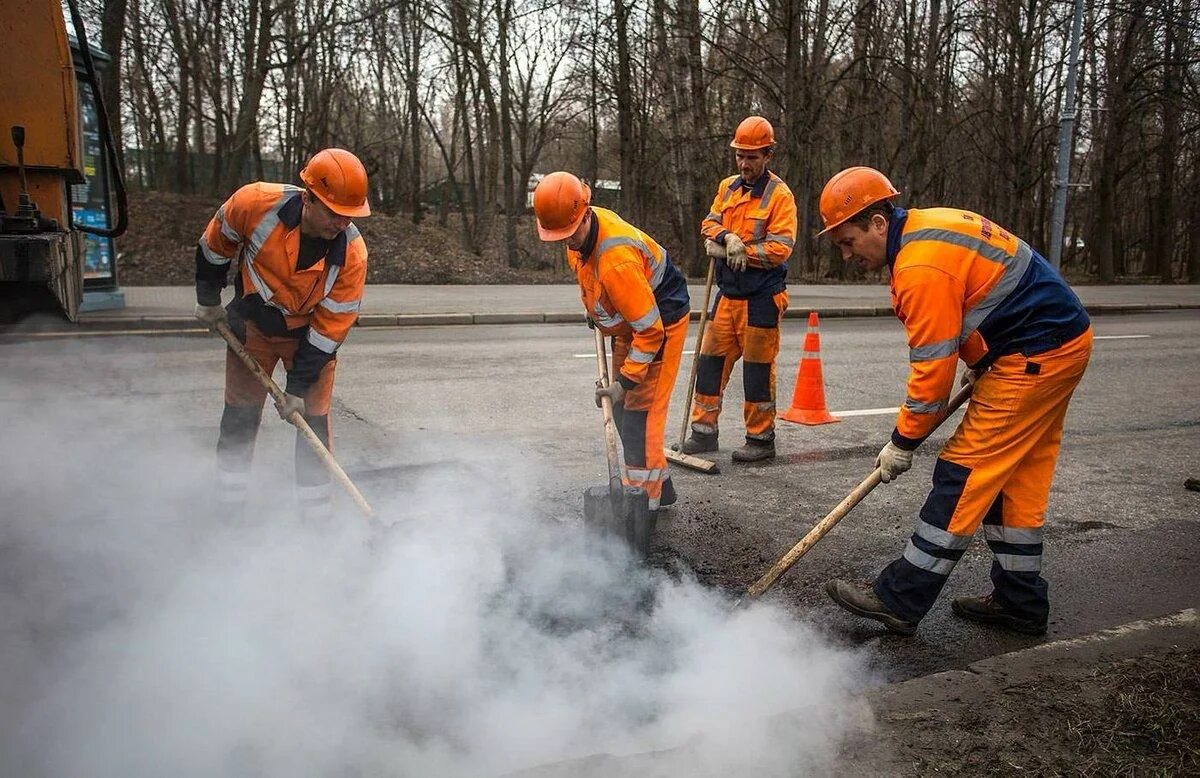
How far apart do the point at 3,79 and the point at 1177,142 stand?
29.7 metres

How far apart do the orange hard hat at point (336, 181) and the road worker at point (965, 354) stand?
5.82ft

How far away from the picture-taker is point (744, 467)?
17.4ft

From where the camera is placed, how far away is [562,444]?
5562 mm

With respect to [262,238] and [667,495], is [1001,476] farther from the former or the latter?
[262,238]

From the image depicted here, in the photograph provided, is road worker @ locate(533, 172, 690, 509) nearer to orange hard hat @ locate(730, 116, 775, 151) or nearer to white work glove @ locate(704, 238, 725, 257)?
white work glove @ locate(704, 238, 725, 257)

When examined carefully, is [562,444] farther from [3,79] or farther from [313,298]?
[3,79]

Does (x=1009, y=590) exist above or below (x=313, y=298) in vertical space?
below

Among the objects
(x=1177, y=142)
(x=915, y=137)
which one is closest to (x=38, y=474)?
(x=915, y=137)

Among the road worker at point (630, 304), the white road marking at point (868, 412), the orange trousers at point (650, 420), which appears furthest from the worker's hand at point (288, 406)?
the white road marking at point (868, 412)

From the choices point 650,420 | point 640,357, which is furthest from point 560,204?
point 650,420

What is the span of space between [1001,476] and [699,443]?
2675 millimetres

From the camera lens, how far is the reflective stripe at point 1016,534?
320cm

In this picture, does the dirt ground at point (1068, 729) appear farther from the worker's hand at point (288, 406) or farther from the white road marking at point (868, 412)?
the white road marking at point (868, 412)

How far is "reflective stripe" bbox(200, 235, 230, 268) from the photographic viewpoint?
3771mm
